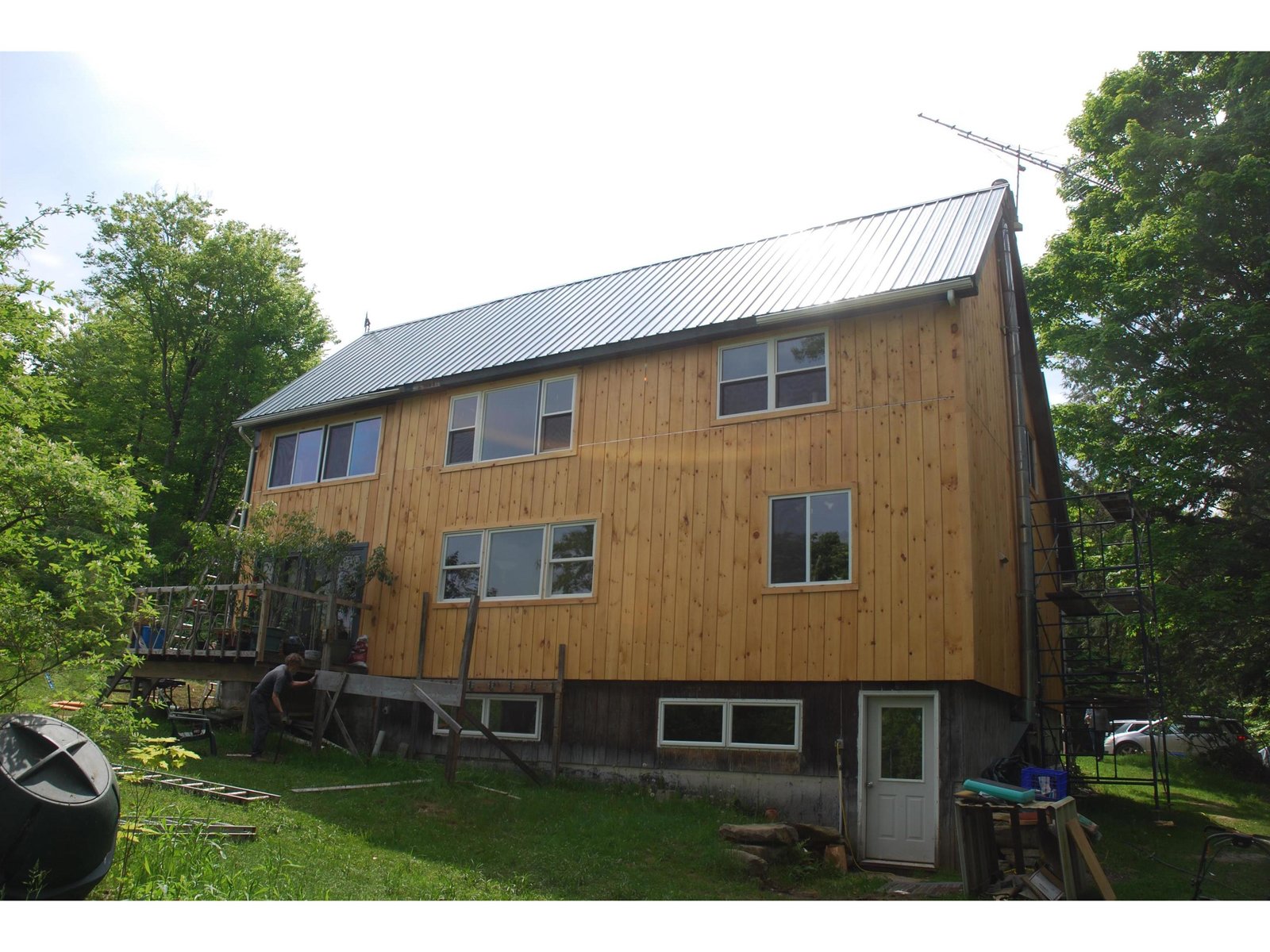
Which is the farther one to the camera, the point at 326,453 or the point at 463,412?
the point at 326,453

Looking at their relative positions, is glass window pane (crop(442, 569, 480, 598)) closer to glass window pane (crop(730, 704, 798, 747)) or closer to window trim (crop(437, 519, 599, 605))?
window trim (crop(437, 519, 599, 605))

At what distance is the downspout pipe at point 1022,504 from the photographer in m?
15.6

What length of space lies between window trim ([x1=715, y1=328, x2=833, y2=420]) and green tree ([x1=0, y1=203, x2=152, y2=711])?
849 cm

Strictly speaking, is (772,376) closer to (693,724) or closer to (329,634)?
(693,724)

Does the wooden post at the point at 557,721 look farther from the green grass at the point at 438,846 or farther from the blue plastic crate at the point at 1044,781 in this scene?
the blue plastic crate at the point at 1044,781

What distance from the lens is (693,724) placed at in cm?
1380

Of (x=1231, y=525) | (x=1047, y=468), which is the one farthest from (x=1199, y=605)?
(x=1047, y=468)

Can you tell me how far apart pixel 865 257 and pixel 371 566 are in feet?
33.7

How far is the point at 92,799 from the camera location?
6.46 m

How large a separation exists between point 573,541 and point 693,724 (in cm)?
367

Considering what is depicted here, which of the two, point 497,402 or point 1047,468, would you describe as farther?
point 1047,468

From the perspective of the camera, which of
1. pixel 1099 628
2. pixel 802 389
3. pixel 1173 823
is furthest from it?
pixel 1099 628

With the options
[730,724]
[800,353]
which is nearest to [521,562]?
[730,724]

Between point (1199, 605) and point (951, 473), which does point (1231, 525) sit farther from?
point (951, 473)
